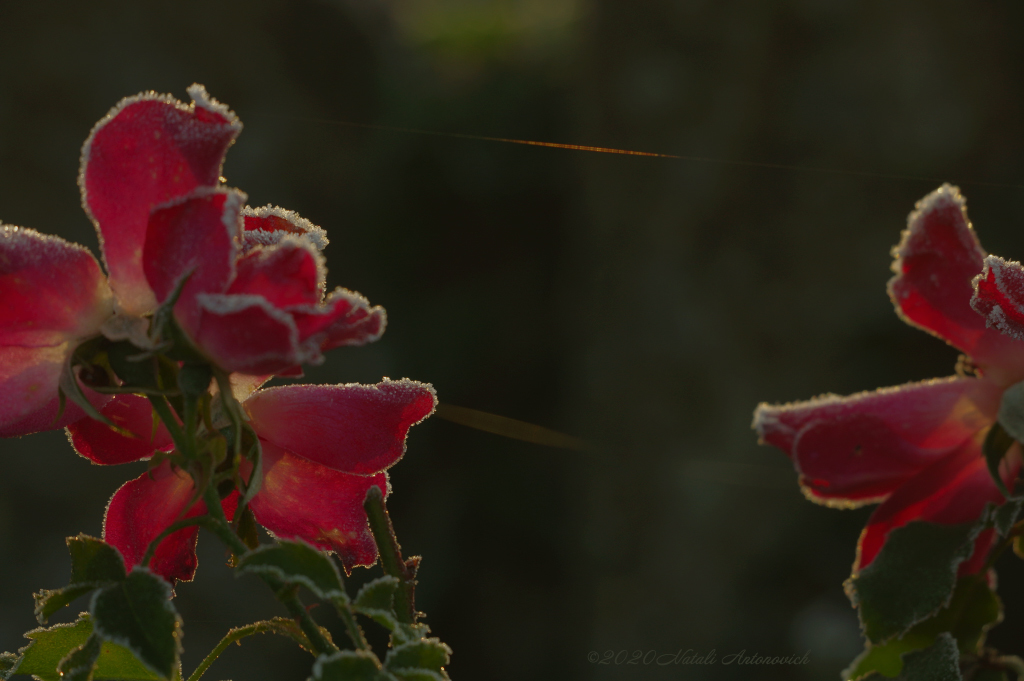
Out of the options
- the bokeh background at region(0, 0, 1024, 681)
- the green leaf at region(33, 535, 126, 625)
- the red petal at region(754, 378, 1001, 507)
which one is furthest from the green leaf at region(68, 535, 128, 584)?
the bokeh background at region(0, 0, 1024, 681)

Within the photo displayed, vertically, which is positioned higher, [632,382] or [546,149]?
[546,149]

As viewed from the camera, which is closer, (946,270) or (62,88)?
(946,270)

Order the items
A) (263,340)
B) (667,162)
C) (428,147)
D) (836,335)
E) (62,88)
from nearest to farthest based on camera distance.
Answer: (263,340) → (836,335) → (62,88) → (667,162) → (428,147)

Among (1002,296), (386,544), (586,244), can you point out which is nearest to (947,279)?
(1002,296)

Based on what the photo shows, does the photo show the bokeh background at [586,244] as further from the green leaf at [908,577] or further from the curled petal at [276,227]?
the curled petal at [276,227]

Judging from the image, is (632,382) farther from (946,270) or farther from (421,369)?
(946,270)

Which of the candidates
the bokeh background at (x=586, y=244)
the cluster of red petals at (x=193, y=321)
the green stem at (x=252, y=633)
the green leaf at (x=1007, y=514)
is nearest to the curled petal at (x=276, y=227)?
the cluster of red petals at (x=193, y=321)

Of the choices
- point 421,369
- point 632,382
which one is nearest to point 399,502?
point 421,369
